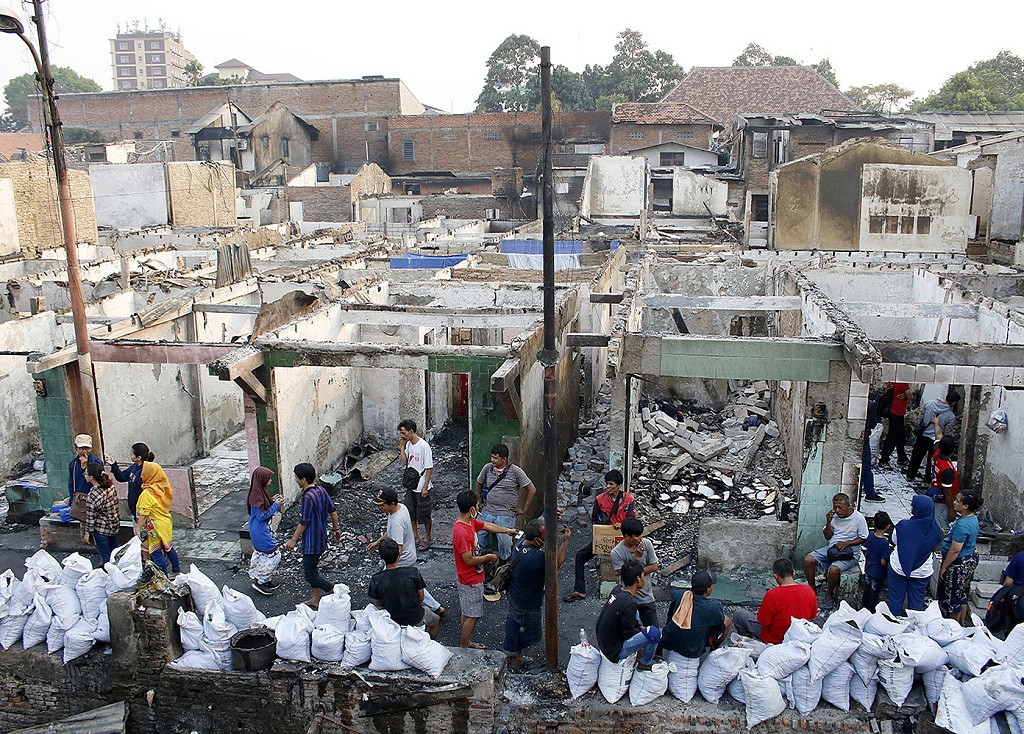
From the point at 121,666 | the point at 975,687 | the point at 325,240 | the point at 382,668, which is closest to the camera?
the point at 975,687

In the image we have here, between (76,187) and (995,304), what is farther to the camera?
(76,187)

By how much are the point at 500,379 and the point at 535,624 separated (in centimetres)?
272

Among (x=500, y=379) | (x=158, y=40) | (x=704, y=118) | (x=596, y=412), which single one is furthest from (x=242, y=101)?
(x=158, y=40)

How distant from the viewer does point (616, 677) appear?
5.54 m

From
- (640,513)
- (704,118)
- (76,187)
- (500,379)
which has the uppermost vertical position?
(704,118)

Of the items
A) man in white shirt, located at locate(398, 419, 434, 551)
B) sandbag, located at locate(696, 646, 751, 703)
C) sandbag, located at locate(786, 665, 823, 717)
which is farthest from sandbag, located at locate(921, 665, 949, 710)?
man in white shirt, located at locate(398, 419, 434, 551)

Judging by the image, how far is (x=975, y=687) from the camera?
507 centimetres

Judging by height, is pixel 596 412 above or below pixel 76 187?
below

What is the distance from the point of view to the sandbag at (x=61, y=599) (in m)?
6.34

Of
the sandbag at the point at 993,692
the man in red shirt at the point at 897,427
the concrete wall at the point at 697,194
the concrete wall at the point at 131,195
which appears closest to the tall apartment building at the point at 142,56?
the concrete wall at the point at 131,195

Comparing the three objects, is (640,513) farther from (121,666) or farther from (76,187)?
(76,187)

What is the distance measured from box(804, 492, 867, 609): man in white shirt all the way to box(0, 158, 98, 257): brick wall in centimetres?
1965

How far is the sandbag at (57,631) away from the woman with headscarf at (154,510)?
1331 mm

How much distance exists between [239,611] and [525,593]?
7.66 feet
